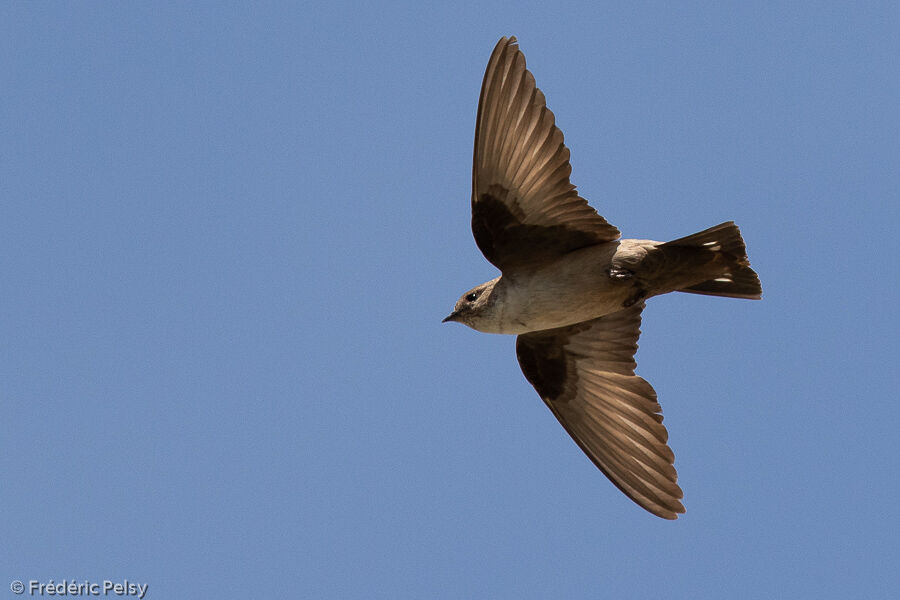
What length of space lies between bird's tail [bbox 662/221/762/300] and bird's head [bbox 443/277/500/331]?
1.59 meters

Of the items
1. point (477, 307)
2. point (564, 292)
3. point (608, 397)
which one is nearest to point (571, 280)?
point (564, 292)

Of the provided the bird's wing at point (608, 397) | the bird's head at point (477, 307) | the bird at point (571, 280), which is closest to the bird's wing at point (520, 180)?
the bird at point (571, 280)

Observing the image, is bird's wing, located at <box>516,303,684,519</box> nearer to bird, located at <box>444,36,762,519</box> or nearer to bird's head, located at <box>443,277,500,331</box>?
bird, located at <box>444,36,762,519</box>

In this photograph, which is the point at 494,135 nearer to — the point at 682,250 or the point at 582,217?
the point at 582,217

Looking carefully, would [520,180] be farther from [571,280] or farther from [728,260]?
[728,260]

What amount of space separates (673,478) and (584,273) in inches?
83.4

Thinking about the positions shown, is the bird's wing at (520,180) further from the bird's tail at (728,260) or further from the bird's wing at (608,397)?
the bird's wing at (608,397)

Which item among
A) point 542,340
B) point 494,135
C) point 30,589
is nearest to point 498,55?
point 494,135

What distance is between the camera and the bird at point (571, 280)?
8688mm

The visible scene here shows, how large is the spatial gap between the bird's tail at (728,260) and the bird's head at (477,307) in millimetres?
1591

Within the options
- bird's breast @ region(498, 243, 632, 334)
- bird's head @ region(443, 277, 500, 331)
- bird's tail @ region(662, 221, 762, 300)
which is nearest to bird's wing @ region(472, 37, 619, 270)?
bird's breast @ region(498, 243, 632, 334)

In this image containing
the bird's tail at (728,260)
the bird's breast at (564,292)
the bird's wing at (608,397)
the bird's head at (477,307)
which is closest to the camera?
the bird's tail at (728,260)

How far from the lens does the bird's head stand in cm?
945

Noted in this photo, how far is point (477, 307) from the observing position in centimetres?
951
